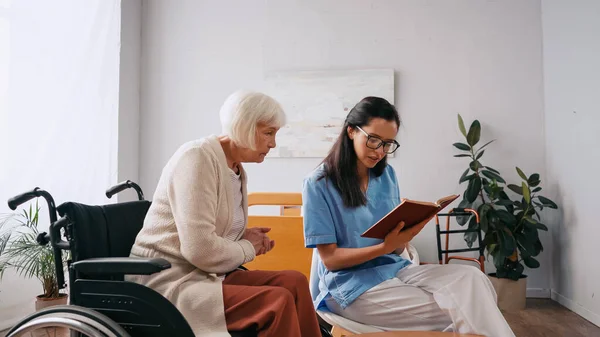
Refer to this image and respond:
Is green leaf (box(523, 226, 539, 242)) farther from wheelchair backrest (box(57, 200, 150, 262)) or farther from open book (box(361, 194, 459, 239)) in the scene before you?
wheelchair backrest (box(57, 200, 150, 262))

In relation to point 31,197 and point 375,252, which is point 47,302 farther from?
point 375,252

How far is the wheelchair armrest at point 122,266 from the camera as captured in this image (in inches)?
49.0

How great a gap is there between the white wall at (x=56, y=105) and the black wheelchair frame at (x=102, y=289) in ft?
6.37

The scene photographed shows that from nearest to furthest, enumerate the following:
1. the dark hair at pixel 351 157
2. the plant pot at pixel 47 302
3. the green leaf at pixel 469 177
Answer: the dark hair at pixel 351 157
the plant pot at pixel 47 302
the green leaf at pixel 469 177

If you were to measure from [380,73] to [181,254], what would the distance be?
3.10 meters

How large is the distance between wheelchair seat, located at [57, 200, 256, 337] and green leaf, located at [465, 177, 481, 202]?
276cm

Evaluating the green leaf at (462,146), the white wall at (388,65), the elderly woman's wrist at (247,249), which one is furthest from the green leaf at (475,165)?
the elderly woman's wrist at (247,249)

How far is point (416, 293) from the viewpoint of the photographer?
161 centimetres

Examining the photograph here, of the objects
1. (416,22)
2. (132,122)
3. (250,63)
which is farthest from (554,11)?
(132,122)

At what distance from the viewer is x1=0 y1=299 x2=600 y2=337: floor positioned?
301 centimetres

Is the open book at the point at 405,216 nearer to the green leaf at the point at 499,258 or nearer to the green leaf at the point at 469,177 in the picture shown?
the green leaf at the point at 499,258

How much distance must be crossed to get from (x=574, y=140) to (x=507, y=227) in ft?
2.41

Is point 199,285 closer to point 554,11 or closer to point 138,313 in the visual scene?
point 138,313

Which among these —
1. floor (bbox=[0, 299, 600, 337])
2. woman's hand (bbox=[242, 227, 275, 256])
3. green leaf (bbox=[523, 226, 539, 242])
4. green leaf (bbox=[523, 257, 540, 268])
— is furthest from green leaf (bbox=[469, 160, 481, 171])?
woman's hand (bbox=[242, 227, 275, 256])
